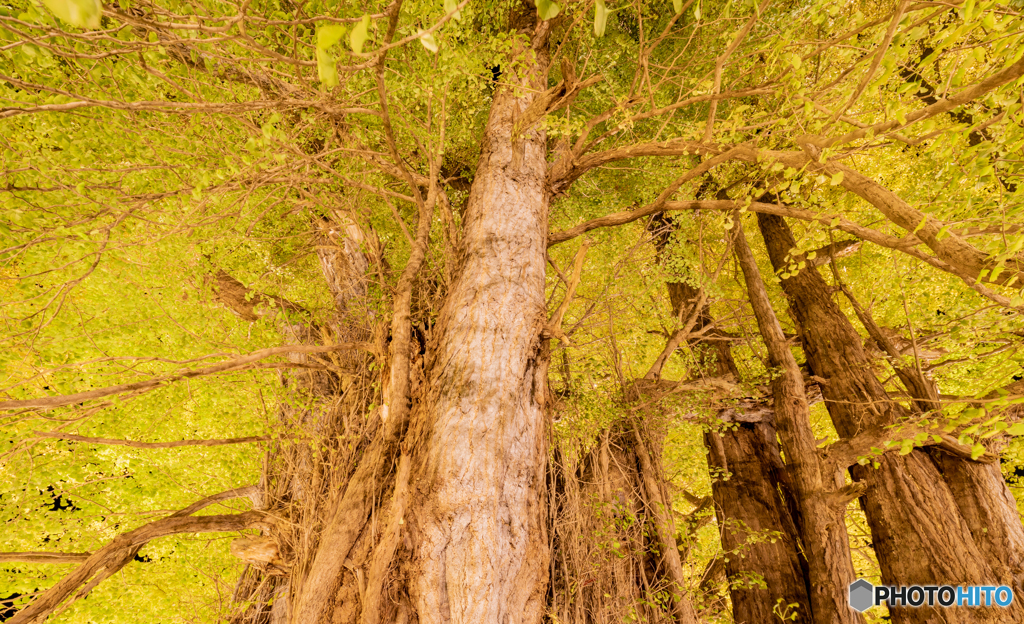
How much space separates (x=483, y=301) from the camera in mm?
3328

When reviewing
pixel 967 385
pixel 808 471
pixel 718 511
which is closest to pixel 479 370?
pixel 808 471

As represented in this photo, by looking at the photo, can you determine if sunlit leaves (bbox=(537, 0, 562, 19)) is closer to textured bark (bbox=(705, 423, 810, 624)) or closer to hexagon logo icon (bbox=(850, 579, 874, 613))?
textured bark (bbox=(705, 423, 810, 624))

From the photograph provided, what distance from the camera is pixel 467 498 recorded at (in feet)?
8.45

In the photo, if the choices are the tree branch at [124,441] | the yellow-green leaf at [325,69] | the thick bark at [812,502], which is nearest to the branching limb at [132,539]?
the tree branch at [124,441]

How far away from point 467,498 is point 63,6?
257 cm

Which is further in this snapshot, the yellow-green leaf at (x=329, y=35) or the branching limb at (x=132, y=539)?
the branching limb at (x=132, y=539)

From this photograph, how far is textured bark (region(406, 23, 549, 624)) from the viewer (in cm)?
243

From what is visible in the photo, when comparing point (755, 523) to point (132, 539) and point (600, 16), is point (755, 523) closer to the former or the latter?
point (600, 16)

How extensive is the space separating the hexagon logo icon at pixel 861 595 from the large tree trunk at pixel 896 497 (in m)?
0.35

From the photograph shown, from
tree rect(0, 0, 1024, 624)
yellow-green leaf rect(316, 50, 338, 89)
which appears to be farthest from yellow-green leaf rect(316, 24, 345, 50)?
yellow-green leaf rect(316, 50, 338, 89)

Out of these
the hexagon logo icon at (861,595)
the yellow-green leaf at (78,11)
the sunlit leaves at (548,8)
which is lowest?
the hexagon logo icon at (861,595)

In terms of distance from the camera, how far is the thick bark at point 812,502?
205 inches

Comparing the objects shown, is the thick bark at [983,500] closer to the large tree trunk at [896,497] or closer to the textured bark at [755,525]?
the large tree trunk at [896,497]
